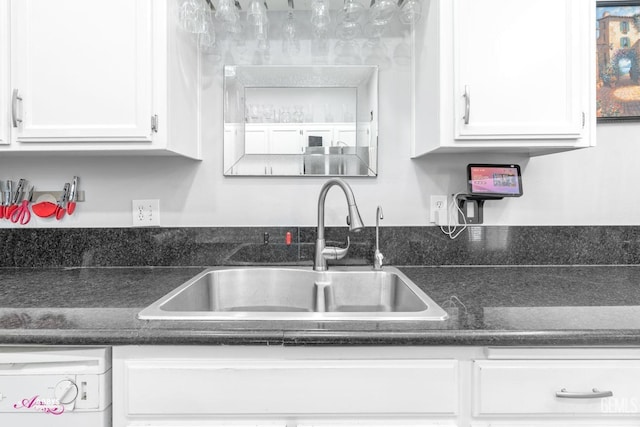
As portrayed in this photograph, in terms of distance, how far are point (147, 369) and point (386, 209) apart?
1.05 m

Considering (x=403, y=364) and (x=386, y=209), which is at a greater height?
(x=386, y=209)

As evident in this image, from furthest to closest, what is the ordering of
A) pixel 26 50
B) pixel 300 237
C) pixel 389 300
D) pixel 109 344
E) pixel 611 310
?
1. pixel 300 237
2. pixel 389 300
3. pixel 26 50
4. pixel 611 310
5. pixel 109 344

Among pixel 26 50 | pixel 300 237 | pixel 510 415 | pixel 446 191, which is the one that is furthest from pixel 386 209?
pixel 26 50

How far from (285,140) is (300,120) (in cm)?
10

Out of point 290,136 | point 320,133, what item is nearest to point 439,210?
point 320,133

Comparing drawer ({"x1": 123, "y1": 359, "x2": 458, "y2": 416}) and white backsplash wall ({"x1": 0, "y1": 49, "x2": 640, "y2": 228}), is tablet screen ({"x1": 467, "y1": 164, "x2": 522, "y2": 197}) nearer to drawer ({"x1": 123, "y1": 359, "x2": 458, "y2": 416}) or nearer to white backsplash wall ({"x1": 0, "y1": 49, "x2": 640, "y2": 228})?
white backsplash wall ({"x1": 0, "y1": 49, "x2": 640, "y2": 228})

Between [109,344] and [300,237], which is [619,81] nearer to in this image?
[300,237]

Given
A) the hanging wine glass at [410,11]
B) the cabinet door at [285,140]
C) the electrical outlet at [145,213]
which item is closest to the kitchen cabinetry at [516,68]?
the hanging wine glass at [410,11]

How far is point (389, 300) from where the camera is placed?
139cm

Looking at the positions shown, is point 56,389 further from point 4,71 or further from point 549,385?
point 549,385

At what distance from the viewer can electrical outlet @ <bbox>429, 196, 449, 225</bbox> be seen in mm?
1554

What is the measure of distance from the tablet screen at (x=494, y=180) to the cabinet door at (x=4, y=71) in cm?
162

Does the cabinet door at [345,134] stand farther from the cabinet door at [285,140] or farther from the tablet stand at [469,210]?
the tablet stand at [469,210]

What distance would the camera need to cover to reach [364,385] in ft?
2.82
